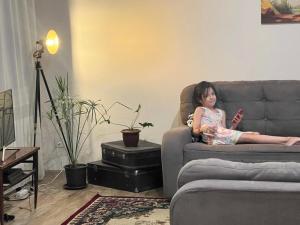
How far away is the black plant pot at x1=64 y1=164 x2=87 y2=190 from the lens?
4242 millimetres

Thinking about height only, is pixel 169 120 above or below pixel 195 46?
below

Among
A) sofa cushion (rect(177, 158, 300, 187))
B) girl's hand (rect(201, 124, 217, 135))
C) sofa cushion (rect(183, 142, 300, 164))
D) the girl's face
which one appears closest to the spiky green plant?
the girl's face

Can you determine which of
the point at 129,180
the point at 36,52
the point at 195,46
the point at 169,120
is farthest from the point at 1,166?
the point at 195,46

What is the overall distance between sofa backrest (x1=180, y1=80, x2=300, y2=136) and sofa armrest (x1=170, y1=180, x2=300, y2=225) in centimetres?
256

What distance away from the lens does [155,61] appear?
4.64m

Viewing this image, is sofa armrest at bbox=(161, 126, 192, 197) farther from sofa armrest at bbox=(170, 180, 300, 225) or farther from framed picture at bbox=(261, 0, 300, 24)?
sofa armrest at bbox=(170, 180, 300, 225)

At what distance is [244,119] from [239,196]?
2.66 m

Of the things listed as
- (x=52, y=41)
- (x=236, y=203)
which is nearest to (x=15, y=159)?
(x=52, y=41)

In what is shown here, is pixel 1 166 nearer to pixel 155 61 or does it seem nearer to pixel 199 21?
pixel 155 61

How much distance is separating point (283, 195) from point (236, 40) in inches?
125

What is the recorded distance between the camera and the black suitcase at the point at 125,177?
160 inches

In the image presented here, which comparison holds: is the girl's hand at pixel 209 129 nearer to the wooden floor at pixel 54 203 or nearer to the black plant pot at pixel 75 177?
the wooden floor at pixel 54 203

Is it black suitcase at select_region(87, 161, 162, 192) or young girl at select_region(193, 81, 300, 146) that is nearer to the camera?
young girl at select_region(193, 81, 300, 146)

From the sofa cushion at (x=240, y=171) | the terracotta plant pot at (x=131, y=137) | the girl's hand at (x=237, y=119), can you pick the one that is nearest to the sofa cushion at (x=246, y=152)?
the girl's hand at (x=237, y=119)
